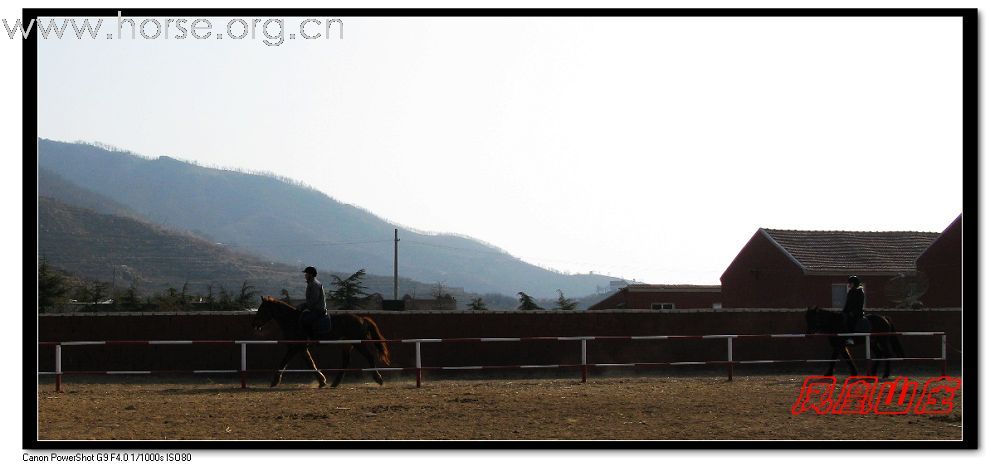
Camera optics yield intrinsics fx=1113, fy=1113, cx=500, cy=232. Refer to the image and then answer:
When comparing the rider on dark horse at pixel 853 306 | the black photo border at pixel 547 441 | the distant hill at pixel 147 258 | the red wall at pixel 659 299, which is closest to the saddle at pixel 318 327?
the black photo border at pixel 547 441

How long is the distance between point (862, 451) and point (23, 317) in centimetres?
764

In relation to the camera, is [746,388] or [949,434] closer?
[949,434]

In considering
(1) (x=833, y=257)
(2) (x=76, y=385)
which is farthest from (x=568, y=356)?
(1) (x=833, y=257)

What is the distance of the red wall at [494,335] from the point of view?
22.1 meters

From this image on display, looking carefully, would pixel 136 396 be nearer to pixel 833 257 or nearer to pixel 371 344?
pixel 371 344

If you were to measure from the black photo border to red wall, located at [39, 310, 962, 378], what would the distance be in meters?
11.2

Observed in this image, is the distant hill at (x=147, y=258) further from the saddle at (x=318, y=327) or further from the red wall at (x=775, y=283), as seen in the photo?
the saddle at (x=318, y=327)

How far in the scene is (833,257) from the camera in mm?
47125

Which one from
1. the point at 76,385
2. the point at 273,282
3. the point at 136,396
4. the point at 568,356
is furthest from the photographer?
the point at 273,282

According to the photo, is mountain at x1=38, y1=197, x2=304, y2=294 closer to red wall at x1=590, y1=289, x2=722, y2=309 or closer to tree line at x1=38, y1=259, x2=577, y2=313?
tree line at x1=38, y1=259, x2=577, y2=313

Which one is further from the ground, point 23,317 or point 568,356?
point 23,317

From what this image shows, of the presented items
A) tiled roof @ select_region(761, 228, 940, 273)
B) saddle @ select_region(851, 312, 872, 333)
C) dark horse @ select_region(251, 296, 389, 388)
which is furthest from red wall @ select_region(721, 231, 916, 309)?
dark horse @ select_region(251, 296, 389, 388)

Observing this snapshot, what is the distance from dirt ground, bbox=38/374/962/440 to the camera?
11.8 m

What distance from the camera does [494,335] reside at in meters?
23.5
